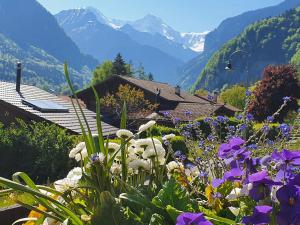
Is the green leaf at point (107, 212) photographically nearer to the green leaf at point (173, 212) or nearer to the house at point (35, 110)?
the green leaf at point (173, 212)

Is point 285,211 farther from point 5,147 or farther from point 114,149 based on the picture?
point 5,147

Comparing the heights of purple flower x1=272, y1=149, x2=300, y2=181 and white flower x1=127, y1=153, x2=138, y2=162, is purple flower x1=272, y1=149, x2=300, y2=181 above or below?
above

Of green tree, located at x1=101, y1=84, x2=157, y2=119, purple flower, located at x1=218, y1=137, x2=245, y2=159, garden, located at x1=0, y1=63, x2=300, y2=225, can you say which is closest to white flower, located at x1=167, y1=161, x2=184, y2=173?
garden, located at x1=0, y1=63, x2=300, y2=225

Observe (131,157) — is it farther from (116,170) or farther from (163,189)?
(163,189)

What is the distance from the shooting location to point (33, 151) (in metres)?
14.1

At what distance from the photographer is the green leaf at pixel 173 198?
7.82ft

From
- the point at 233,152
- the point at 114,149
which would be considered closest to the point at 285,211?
the point at 233,152

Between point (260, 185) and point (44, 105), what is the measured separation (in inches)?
900

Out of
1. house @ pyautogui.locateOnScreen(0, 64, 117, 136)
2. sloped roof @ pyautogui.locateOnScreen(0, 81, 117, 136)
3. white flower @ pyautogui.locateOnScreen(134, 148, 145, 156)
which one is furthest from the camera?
house @ pyautogui.locateOnScreen(0, 64, 117, 136)

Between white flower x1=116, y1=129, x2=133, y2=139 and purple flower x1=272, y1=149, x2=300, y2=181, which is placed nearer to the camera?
purple flower x1=272, y1=149, x2=300, y2=181

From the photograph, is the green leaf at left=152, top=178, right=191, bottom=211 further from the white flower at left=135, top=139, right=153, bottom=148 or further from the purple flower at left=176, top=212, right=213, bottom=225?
the purple flower at left=176, top=212, right=213, bottom=225

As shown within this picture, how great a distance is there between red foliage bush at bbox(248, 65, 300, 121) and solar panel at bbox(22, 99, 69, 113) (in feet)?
56.9

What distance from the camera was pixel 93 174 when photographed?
247 cm

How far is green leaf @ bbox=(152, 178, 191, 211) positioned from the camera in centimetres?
238
